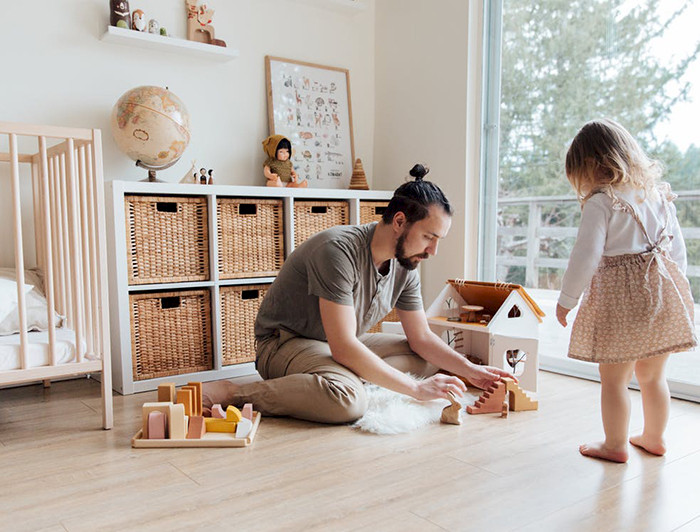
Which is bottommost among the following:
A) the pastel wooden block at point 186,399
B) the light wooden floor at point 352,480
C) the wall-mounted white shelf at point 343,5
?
the light wooden floor at point 352,480

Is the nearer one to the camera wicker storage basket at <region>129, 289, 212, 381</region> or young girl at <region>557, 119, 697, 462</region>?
young girl at <region>557, 119, 697, 462</region>

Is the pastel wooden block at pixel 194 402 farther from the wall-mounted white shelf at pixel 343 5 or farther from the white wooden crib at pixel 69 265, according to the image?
the wall-mounted white shelf at pixel 343 5

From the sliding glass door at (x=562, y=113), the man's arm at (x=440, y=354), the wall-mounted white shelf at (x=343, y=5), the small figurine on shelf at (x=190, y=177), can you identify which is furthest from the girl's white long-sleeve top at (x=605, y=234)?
the wall-mounted white shelf at (x=343, y=5)

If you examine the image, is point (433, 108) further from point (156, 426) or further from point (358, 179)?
point (156, 426)

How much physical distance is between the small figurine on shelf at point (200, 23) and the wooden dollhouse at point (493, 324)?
148cm

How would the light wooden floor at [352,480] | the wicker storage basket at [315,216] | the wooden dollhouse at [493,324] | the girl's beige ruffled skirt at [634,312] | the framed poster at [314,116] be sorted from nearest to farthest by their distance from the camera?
the light wooden floor at [352,480]
the girl's beige ruffled skirt at [634,312]
the wooden dollhouse at [493,324]
the wicker storage basket at [315,216]
the framed poster at [314,116]

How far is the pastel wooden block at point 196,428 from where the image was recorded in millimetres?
1595

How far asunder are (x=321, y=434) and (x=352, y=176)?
163cm

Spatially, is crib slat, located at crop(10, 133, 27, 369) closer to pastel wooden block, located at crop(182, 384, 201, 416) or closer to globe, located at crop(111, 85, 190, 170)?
pastel wooden block, located at crop(182, 384, 201, 416)

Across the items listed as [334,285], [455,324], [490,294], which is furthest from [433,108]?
[334,285]

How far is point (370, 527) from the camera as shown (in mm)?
1132

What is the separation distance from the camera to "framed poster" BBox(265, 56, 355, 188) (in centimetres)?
286

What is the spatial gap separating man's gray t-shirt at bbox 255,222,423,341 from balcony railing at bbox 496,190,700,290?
0.77 m

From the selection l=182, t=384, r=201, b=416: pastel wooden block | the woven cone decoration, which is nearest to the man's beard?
l=182, t=384, r=201, b=416: pastel wooden block
